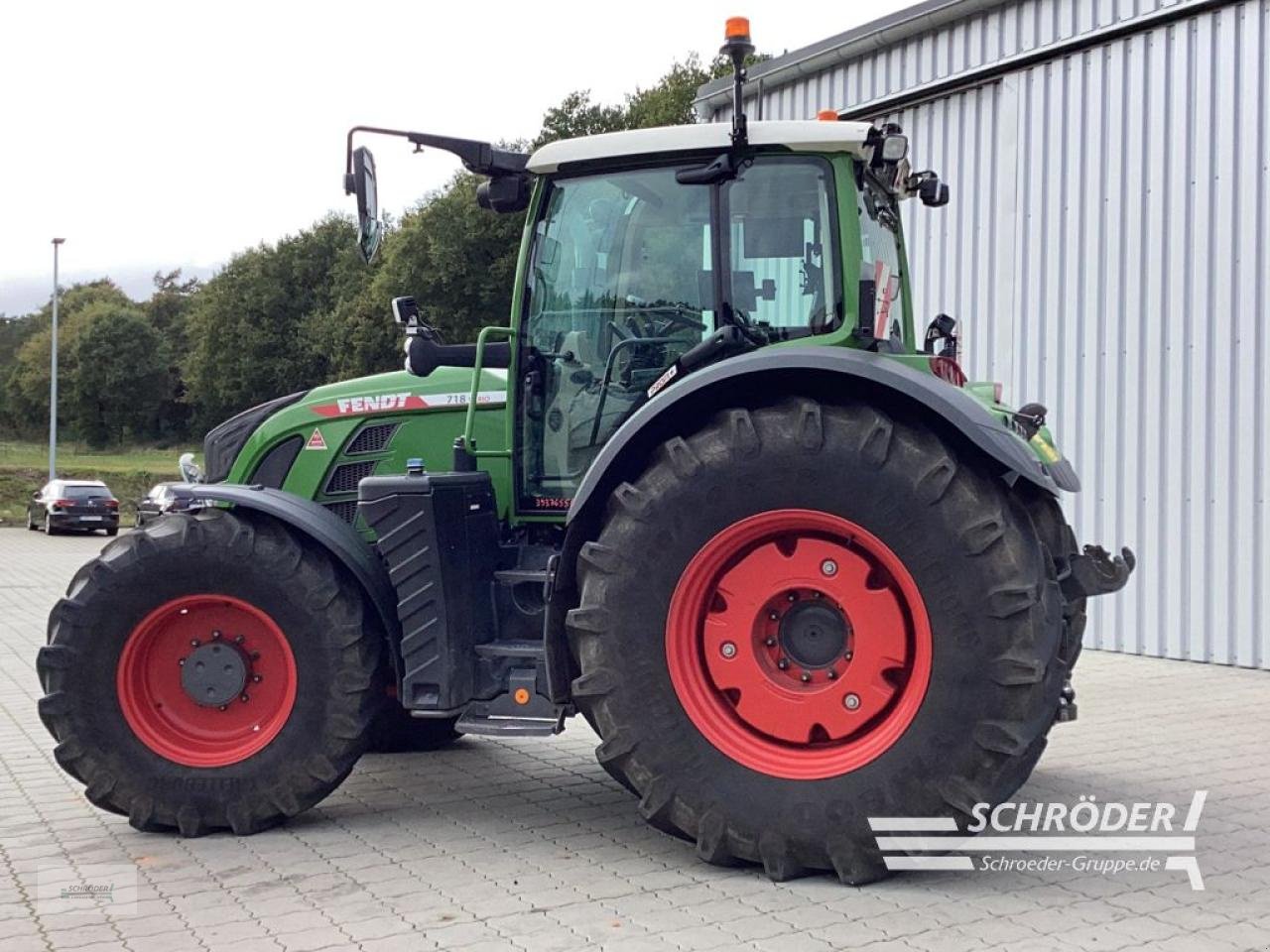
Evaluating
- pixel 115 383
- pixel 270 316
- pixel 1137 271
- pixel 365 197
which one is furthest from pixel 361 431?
pixel 115 383

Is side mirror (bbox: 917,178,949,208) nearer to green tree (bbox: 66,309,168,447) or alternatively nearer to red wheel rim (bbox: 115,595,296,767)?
red wheel rim (bbox: 115,595,296,767)

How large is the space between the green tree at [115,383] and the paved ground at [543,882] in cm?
6062

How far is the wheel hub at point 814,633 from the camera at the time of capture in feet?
14.7

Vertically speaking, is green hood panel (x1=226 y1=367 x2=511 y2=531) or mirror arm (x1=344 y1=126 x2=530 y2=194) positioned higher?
mirror arm (x1=344 y1=126 x2=530 y2=194)

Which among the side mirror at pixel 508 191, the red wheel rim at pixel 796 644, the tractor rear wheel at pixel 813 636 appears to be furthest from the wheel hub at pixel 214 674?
the side mirror at pixel 508 191

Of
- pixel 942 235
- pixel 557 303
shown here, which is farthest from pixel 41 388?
pixel 557 303

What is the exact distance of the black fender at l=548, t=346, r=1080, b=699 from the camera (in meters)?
4.34

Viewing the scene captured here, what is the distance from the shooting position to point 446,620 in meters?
4.93

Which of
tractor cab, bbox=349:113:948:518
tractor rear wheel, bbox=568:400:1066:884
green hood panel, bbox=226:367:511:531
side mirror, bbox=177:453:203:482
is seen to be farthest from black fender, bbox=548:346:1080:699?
side mirror, bbox=177:453:203:482

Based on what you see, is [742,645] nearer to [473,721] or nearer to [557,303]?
[473,721]

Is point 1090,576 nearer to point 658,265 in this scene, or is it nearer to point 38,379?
point 658,265

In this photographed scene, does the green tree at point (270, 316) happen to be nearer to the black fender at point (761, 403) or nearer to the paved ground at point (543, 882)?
the paved ground at point (543, 882)

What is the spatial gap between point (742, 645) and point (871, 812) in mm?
717

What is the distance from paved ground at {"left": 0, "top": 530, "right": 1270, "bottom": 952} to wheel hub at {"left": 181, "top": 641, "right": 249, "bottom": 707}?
0.57m
